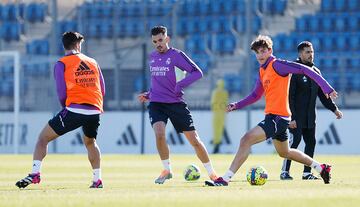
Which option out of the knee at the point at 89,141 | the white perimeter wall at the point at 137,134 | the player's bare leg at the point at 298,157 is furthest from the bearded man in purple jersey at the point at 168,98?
the white perimeter wall at the point at 137,134

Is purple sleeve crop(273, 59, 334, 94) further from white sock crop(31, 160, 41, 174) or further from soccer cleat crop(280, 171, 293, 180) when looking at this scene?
white sock crop(31, 160, 41, 174)

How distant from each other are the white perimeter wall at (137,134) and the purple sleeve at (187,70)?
53.1 feet

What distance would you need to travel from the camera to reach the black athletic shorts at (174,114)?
49.2 ft

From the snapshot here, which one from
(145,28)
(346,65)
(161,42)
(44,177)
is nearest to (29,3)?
(145,28)

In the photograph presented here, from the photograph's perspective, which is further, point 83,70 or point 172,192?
point 83,70

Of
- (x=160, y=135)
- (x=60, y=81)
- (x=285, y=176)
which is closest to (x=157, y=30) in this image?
(x=160, y=135)

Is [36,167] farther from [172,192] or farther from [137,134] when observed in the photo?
[137,134]

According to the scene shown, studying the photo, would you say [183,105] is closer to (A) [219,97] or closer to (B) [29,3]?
(A) [219,97]

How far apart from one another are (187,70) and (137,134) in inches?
727

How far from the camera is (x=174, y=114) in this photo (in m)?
15.0

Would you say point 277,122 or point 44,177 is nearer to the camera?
point 277,122

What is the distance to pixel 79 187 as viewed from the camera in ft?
45.5

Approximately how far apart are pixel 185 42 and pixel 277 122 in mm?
21559

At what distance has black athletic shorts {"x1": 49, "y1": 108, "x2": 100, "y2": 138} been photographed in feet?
44.7
